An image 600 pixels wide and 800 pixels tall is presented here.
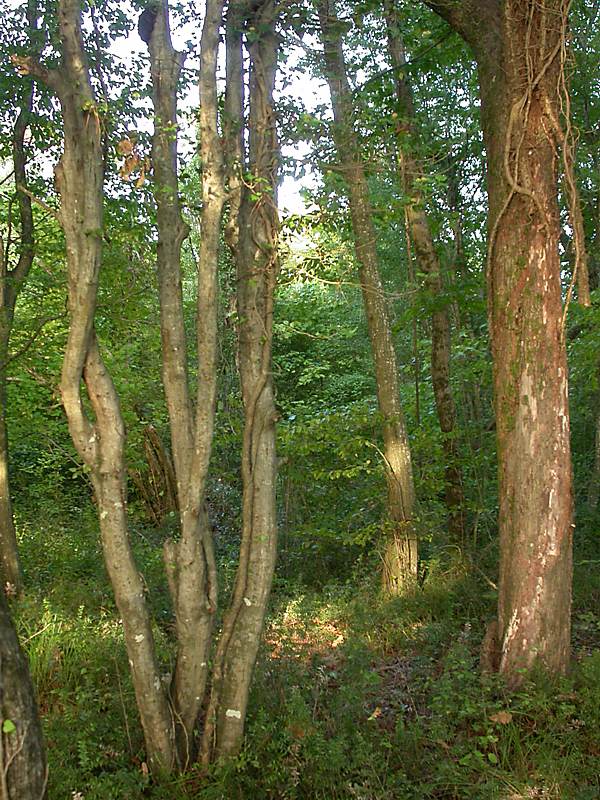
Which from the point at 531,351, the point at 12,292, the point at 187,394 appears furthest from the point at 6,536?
the point at 531,351

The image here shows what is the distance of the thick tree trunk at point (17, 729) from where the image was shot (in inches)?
98.0

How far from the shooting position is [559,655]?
14.7 ft

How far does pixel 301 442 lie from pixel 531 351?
137 inches

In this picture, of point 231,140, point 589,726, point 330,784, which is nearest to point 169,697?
point 330,784

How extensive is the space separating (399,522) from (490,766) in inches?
140

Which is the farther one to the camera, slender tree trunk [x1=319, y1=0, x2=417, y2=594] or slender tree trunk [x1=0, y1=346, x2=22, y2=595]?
slender tree trunk [x1=319, y1=0, x2=417, y2=594]

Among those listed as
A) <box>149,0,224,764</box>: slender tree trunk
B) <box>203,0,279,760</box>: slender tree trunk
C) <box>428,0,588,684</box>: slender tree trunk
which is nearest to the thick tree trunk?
<box>149,0,224,764</box>: slender tree trunk

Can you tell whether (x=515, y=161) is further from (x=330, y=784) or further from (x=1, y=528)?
(x=1, y=528)

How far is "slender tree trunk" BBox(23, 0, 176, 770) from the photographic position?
3.64 metres

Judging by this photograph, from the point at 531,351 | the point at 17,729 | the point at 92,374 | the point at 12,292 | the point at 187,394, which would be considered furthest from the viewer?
the point at 12,292

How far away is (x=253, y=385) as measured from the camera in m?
4.14

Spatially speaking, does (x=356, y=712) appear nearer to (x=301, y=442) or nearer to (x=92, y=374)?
(x=92, y=374)

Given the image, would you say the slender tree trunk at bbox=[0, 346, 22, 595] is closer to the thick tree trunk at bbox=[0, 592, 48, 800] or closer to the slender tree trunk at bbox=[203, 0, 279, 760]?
the slender tree trunk at bbox=[203, 0, 279, 760]

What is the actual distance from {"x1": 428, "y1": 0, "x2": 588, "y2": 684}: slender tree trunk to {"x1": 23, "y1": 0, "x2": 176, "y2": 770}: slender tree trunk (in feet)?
7.84
